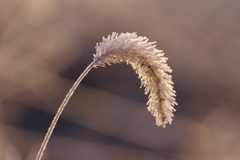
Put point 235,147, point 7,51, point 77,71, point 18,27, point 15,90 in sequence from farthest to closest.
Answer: point 235,147 → point 77,71 → point 15,90 → point 18,27 → point 7,51

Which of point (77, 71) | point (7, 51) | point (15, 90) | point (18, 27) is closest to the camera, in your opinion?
point (7, 51)

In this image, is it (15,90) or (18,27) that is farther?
(15,90)

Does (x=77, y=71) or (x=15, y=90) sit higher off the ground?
(x=77, y=71)

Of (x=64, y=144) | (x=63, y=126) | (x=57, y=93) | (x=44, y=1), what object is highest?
(x=44, y=1)

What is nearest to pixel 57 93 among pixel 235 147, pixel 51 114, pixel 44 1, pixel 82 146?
pixel 51 114

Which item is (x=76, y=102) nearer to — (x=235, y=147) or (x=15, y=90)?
(x=15, y=90)
